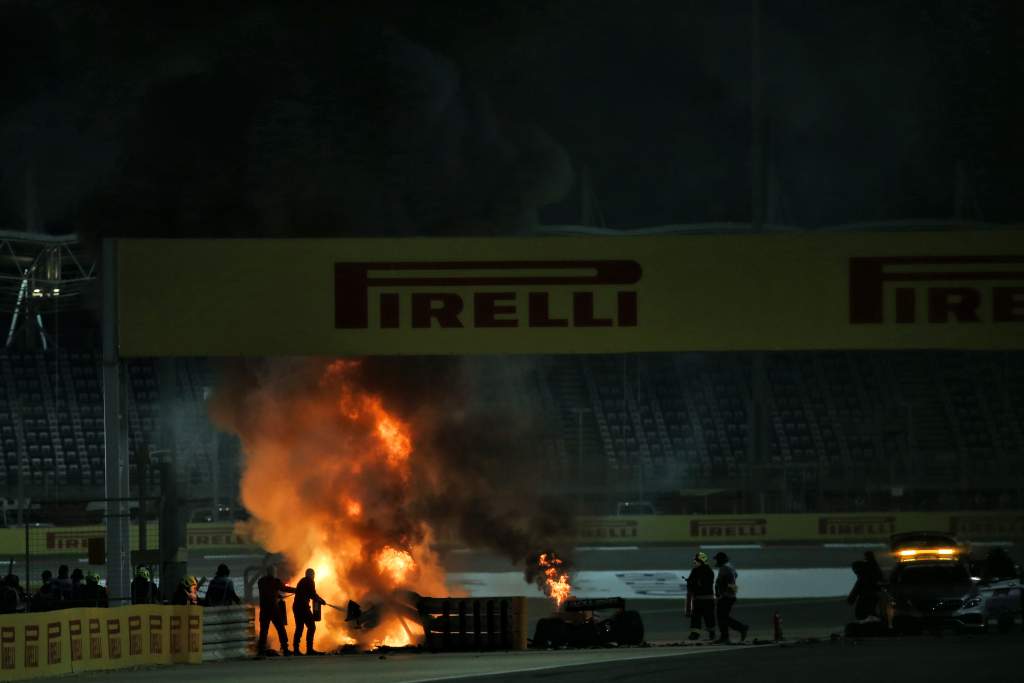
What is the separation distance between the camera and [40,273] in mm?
42875

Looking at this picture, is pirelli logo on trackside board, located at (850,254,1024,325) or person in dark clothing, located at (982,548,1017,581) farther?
person in dark clothing, located at (982,548,1017,581)

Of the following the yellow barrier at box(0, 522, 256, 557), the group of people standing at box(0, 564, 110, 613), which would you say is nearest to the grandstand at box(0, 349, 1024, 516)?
the yellow barrier at box(0, 522, 256, 557)

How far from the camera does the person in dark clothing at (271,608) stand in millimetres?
20766

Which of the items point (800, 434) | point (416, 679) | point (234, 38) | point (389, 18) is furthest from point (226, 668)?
point (800, 434)

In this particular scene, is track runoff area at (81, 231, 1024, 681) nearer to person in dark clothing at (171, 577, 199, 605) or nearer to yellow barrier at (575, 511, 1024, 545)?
person in dark clothing at (171, 577, 199, 605)

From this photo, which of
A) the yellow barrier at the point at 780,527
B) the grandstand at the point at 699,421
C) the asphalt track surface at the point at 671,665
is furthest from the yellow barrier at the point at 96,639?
the yellow barrier at the point at 780,527

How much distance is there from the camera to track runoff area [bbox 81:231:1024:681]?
20.8 m

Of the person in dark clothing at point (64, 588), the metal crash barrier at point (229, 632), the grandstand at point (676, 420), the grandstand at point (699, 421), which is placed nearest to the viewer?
the metal crash barrier at point (229, 632)

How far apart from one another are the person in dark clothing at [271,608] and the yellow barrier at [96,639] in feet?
4.08

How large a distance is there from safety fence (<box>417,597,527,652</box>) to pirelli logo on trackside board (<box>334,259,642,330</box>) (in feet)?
12.7

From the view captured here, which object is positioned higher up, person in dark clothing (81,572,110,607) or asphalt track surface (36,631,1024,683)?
person in dark clothing (81,572,110,607)

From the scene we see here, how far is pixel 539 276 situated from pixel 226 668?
671 centimetres

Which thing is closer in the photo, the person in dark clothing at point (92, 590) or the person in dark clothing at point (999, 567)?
the person in dark clothing at point (92, 590)

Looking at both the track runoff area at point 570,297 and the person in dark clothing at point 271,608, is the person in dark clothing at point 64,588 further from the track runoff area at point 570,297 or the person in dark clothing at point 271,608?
the person in dark clothing at point 271,608
